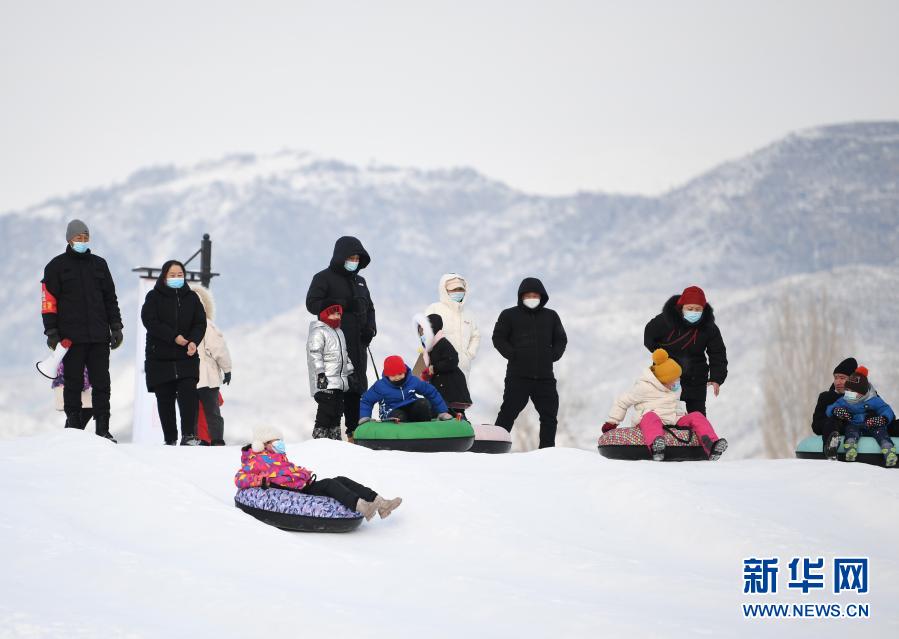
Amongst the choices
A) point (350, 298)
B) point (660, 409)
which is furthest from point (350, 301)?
point (660, 409)

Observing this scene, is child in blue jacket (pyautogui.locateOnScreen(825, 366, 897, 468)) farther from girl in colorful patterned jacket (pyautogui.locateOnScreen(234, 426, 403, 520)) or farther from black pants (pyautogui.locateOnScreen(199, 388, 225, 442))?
black pants (pyautogui.locateOnScreen(199, 388, 225, 442))

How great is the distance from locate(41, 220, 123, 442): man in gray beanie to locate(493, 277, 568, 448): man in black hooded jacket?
390 centimetres

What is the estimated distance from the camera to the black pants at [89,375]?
12.0m

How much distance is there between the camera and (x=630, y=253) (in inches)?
6265

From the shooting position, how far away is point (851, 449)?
13.2 metres

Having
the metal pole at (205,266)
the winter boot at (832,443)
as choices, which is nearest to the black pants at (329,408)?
the winter boot at (832,443)

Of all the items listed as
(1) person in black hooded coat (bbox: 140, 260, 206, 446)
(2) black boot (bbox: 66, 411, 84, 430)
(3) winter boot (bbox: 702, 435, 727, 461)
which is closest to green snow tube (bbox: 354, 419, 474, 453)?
(1) person in black hooded coat (bbox: 140, 260, 206, 446)

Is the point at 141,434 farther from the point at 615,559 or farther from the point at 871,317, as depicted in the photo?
the point at 871,317

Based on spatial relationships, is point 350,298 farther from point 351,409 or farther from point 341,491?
point 341,491

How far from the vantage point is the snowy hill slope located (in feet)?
25.7

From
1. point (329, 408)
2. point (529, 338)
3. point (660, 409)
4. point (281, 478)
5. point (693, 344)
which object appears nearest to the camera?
point (281, 478)

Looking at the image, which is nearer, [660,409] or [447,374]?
[660,409]

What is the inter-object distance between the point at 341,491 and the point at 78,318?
3.69 metres

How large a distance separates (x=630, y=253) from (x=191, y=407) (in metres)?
149
